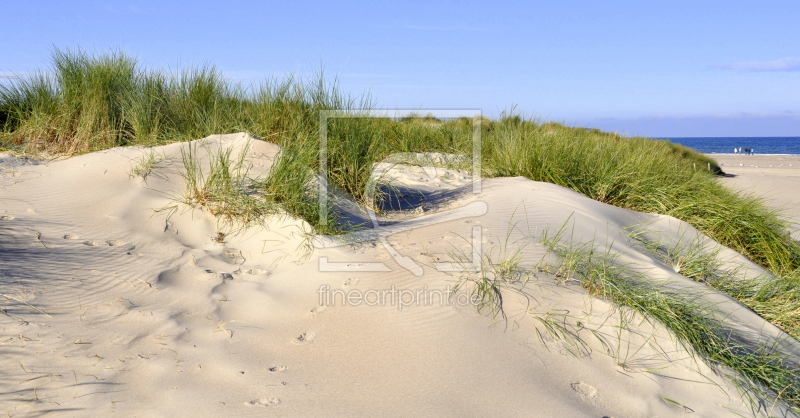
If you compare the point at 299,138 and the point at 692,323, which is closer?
the point at 692,323

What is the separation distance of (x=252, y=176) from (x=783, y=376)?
3.46 metres

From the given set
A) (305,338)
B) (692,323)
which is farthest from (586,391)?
(305,338)

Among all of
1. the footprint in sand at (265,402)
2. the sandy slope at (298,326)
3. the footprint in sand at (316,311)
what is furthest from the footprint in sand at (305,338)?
the footprint in sand at (265,402)

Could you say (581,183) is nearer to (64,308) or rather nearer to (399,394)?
(399,394)

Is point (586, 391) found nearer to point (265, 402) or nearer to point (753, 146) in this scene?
point (265, 402)

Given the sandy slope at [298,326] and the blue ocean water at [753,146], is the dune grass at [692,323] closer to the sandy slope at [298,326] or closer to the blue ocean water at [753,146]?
the sandy slope at [298,326]

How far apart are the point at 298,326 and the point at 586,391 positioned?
55.2 inches

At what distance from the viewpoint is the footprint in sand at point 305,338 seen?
8.84ft

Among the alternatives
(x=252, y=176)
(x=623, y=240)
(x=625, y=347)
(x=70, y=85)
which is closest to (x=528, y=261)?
(x=625, y=347)

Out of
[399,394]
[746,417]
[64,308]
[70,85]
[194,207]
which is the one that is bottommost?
[746,417]

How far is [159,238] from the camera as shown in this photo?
11.8ft

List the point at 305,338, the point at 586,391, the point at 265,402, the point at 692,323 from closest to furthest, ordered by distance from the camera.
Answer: the point at 265,402
the point at 586,391
the point at 305,338
the point at 692,323

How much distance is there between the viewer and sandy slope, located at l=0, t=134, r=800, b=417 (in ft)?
7.57

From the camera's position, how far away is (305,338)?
272cm
